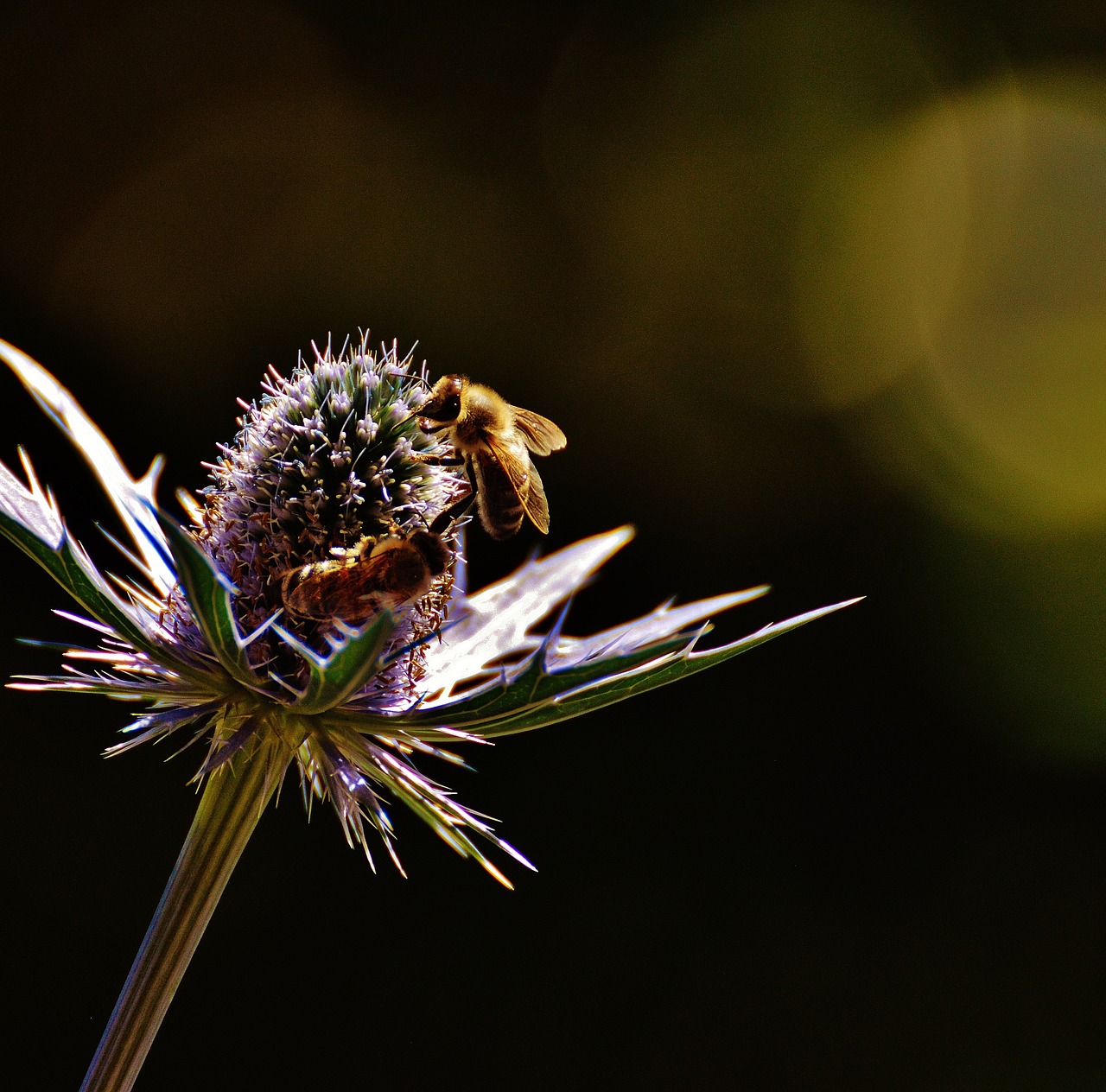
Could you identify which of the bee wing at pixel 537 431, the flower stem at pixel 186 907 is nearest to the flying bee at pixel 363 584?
the flower stem at pixel 186 907

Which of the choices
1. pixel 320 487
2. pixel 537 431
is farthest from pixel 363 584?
pixel 537 431

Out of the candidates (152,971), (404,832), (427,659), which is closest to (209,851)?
(152,971)

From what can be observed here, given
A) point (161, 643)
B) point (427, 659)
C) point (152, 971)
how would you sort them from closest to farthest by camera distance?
1. point (152, 971)
2. point (161, 643)
3. point (427, 659)

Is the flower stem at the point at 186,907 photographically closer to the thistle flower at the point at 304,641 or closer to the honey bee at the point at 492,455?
the thistle flower at the point at 304,641

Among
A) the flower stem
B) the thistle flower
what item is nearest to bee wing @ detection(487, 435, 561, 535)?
the thistle flower

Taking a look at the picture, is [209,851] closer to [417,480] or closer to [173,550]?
[173,550]

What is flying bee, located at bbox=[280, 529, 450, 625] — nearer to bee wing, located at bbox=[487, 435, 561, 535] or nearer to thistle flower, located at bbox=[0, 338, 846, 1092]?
thistle flower, located at bbox=[0, 338, 846, 1092]
